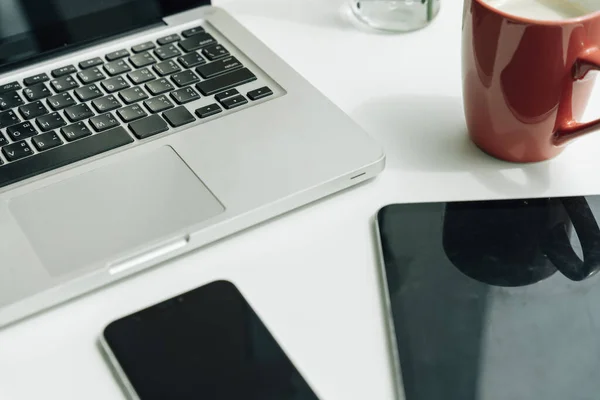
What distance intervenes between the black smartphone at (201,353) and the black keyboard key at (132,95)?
187 mm

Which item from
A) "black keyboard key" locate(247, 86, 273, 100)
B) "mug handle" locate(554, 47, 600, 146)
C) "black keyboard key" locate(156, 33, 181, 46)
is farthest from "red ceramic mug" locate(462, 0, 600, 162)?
"black keyboard key" locate(156, 33, 181, 46)

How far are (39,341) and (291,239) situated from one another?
16cm

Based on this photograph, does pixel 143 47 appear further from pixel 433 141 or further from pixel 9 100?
pixel 433 141

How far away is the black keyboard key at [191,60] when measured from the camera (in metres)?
0.59

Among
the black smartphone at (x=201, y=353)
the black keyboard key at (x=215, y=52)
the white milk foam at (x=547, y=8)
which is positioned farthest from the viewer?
the black keyboard key at (x=215, y=52)

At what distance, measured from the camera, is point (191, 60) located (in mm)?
592

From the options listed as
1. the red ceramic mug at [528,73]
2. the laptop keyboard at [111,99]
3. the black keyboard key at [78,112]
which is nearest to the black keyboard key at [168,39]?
the laptop keyboard at [111,99]

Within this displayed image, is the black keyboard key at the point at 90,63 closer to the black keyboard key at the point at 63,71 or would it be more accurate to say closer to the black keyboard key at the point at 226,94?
the black keyboard key at the point at 63,71

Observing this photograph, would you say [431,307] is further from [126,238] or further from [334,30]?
[334,30]

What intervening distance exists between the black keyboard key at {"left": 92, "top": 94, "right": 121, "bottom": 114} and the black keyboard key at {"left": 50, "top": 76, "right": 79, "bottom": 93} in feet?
0.11

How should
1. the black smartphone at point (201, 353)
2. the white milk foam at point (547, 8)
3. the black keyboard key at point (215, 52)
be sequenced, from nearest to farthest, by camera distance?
the black smartphone at point (201, 353), the white milk foam at point (547, 8), the black keyboard key at point (215, 52)

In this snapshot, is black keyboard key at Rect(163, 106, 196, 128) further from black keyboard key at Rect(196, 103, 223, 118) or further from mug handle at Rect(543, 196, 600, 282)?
mug handle at Rect(543, 196, 600, 282)

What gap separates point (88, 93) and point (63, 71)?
0.04 m

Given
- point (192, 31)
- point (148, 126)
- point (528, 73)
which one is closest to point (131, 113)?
point (148, 126)
